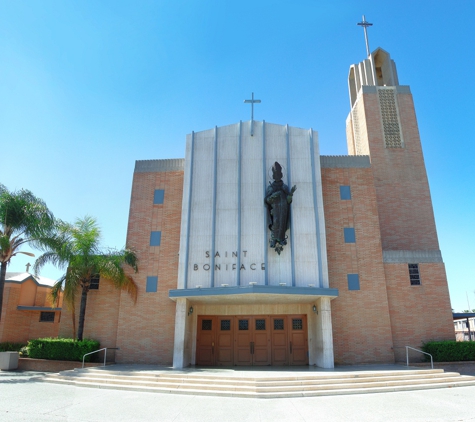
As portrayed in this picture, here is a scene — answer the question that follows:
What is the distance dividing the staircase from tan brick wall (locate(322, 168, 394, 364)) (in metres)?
4.29

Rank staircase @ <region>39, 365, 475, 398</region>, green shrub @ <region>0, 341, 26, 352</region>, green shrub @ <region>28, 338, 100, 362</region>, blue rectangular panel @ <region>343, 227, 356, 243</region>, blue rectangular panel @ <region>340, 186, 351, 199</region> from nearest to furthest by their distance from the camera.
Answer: staircase @ <region>39, 365, 475, 398</region>, green shrub @ <region>28, 338, 100, 362</region>, blue rectangular panel @ <region>343, 227, 356, 243</region>, blue rectangular panel @ <region>340, 186, 351, 199</region>, green shrub @ <region>0, 341, 26, 352</region>

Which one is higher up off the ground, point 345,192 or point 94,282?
point 345,192

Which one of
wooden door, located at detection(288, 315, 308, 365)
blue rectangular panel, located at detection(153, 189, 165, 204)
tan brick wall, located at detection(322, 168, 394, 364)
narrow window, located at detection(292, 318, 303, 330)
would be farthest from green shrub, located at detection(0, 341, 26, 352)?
tan brick wall, located at detection(322, 168, 394, 364)

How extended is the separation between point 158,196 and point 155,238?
247 cm

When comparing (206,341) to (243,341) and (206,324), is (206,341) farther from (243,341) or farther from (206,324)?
(243,341)

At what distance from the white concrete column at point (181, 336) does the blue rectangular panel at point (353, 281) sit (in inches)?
334

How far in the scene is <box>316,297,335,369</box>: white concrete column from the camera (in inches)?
682

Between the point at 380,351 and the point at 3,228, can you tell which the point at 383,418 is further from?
the point at 3,228

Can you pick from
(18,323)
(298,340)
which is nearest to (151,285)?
(298,340)

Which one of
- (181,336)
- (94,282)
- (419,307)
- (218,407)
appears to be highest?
(94,282)

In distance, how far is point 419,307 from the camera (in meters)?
19.8

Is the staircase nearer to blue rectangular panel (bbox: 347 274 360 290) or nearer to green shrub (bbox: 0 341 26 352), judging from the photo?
blue rectangular panel (bbox: 347 274 360 290)

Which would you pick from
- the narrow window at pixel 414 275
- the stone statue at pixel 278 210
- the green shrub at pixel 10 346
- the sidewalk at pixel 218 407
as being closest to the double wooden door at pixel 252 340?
the stone statue at pixel 278 210

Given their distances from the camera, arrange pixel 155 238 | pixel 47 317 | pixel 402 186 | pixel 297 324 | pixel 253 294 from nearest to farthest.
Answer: pixel 253 294
pixel 297 324
pixel 155 238
pixel 402 186
pixel 47 317
